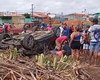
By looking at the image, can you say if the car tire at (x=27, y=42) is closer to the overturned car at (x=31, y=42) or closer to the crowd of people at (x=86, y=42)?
the overturned car at (x=31, y=42)

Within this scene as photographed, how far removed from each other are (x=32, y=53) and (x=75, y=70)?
10094 millimetres

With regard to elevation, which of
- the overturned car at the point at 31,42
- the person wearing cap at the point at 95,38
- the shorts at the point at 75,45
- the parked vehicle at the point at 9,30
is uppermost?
the person wearing cap at the point at 95,38

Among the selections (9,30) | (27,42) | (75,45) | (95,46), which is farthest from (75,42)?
(9,30)

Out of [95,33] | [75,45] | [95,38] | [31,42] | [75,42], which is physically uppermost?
[95,33]

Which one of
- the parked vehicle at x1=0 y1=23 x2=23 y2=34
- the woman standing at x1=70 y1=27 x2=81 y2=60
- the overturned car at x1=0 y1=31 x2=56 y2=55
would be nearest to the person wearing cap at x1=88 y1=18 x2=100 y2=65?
the woman standing at x1=70 y1=27 x2=81 y2=60

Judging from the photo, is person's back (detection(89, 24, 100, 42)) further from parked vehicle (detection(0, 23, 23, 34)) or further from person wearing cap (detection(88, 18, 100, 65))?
parked vehicle (detection(0, 23, 23, 34))

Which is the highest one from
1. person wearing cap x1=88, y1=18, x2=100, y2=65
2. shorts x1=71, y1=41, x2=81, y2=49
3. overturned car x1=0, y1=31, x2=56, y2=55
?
person wearing cap x1=88, y1=18, x2=100, y2=65

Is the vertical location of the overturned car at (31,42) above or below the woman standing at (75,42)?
below

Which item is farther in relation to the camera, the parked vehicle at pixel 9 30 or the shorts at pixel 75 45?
the parked vehicle at pixel 9 30

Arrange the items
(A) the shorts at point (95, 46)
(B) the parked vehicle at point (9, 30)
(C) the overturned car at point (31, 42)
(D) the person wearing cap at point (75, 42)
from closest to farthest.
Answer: (A) the shorts at point (95, 46) → (D) the person wearing cap at point (75, 42) → (C) the overturned car at point (31, 42) → (B) the parked vehicle at point (9, 30)

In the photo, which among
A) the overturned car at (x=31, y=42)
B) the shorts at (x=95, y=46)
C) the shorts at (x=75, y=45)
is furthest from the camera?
the overturned car at (x=31, y=42)

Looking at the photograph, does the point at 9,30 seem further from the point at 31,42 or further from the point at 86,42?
the point at 86,42

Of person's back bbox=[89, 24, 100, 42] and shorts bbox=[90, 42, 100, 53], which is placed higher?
person's back bbox=[89, 24, 100, 42]

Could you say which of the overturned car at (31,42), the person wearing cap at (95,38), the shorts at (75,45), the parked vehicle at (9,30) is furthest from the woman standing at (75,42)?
the parked vehicle at (9,30)
